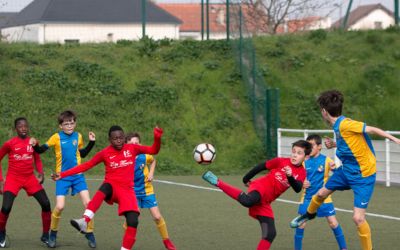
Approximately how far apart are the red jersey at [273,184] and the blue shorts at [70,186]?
2.88m

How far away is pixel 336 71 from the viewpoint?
93.5 feet

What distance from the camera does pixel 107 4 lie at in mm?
54250

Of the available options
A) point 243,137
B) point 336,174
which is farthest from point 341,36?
point 336,174

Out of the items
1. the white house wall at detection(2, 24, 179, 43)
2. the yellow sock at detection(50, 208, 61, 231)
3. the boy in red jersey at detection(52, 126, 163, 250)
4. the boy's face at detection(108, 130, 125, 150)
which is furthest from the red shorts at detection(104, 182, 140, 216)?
the white house wall at detection(2, 24, 179, 43)

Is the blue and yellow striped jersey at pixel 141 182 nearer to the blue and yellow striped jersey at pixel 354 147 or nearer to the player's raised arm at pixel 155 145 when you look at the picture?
the player's raised arm at pixel 155 145

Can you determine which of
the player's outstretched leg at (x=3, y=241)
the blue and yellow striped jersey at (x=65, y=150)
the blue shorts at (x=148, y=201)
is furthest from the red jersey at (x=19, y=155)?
the blue shorts at (x=148, y=201)

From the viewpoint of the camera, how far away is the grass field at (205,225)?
11.0 m

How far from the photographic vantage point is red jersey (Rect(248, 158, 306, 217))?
938cm

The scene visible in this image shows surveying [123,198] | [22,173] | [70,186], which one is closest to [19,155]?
[22,173]

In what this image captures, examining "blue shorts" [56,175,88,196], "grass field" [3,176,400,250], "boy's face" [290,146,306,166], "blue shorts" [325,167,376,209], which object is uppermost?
"boy's face" [290,146,306,166]

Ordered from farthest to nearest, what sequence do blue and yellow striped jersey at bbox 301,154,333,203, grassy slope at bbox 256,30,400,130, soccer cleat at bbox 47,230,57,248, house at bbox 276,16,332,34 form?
house at bbox 276,16,332,34, grassy slope at bbox 256,30,400,130, soccer cleat at bbox 47,230,57,248, blue and yellow striped jersey at bbox 301,154,333,203

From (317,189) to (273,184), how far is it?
4.02 ft

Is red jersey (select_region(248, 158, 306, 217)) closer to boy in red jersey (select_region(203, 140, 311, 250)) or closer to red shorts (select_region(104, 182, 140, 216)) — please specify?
boy in red jersey (select_region(203, 140, 311, 250))

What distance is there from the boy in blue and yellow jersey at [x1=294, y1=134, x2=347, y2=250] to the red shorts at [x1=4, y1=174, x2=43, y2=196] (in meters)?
3.36
